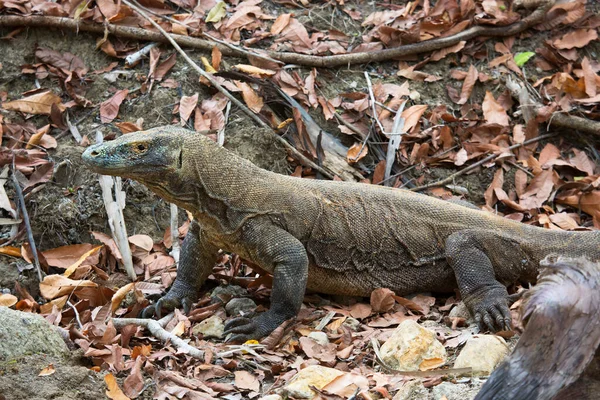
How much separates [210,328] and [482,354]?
2.28m

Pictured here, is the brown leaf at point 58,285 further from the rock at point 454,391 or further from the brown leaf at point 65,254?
the rock at point 454,391

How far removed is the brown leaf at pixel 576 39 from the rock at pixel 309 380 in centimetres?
610

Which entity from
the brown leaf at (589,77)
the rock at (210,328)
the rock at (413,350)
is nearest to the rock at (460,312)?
the rock at (413,350)

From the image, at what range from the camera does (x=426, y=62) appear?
32.9 ft

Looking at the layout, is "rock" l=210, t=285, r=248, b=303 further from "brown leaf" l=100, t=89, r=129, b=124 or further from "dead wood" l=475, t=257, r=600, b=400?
"dead wood" l=475, t=257, r=600, b=400

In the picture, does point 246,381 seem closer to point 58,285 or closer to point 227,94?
point 58,285

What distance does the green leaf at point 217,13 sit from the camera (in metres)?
9.91

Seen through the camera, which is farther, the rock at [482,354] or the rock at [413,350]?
the rock at [413,350]

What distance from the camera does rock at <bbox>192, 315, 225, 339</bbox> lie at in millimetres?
6836

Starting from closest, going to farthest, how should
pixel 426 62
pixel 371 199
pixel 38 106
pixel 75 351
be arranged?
pixel 75 351 < pixel 371 199 < pixel 38 106 < pixel 426 62

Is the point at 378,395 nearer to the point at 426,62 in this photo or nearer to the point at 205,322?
the point at 205,322

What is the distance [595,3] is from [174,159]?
6302 millimetres

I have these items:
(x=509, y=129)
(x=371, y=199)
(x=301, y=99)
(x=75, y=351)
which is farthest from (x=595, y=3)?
(x=75, y=351)

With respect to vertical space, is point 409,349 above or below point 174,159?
below
